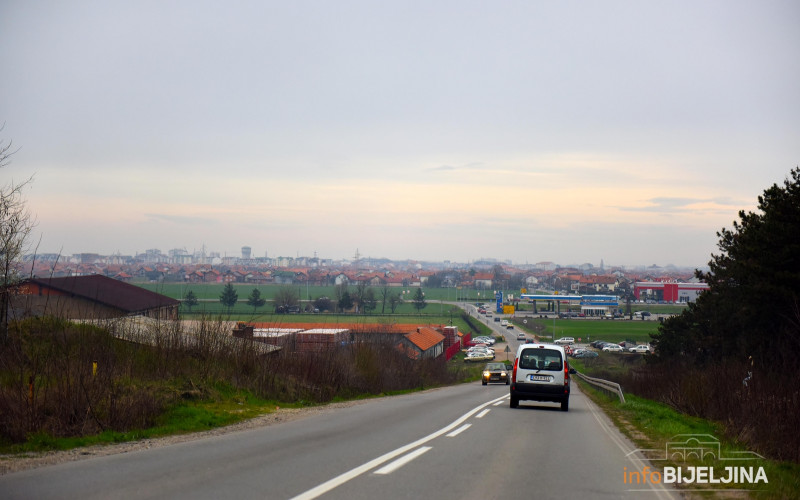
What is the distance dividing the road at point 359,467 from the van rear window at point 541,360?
581 cm

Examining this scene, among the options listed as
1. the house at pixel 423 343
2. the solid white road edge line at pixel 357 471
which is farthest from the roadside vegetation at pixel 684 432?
the house at pixel 423 343

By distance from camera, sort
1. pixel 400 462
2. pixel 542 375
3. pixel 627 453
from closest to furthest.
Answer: pixel 400 462, pixel 627 453, pixel 542 375

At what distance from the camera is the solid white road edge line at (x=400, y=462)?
28.7ft

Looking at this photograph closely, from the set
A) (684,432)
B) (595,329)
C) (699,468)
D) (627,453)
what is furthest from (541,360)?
(595,329)

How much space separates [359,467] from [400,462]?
28.5 inches

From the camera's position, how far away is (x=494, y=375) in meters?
43.3

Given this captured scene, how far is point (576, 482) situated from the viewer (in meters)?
8.48

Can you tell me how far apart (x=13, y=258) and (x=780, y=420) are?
881 inches

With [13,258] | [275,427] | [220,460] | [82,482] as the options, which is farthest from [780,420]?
[13,258]

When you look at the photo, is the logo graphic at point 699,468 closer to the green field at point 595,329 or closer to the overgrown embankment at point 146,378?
the overgrown embankment at point 146,378

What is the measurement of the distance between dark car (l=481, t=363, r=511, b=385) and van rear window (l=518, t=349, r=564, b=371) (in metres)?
22.9

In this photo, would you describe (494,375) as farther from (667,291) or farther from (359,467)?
(667,291)

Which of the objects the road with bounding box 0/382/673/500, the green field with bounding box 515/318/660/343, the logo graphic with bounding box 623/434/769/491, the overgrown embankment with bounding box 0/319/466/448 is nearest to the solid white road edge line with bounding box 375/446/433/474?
the road with bounding box 0/382/673/500

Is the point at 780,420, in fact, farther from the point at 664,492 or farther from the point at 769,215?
the point at 769,215
